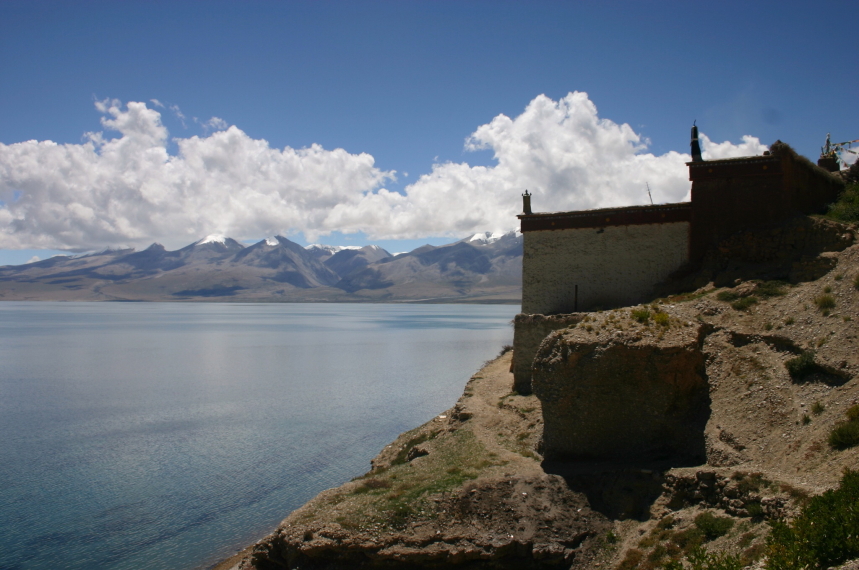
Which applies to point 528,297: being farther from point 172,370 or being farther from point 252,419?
point 172,370

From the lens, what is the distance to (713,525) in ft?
35.3

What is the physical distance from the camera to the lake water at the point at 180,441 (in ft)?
64.1

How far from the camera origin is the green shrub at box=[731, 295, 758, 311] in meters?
16.9

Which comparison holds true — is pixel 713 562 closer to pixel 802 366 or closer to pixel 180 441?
pixel 802 366

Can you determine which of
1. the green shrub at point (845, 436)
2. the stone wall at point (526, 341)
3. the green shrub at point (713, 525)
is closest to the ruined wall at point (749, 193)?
the stone wall at point (526, 341)

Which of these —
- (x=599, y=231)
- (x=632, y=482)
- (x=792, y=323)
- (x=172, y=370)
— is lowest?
(x=172, y=370)

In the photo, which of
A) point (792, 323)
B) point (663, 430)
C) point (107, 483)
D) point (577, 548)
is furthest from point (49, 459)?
point (792, 323)

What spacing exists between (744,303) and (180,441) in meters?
27.9

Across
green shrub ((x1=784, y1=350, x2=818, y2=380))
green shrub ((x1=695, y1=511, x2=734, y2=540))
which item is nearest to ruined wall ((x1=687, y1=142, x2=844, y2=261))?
green shrub ((x1=784, y1=350, x2=818, y2=380))

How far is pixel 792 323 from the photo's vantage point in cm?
1509

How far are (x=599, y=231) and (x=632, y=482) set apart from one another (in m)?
13.4

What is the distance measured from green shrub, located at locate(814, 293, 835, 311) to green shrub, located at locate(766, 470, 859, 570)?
7227mm

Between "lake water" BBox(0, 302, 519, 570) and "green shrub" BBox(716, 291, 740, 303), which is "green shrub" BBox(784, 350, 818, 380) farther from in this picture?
"lake water" BBox(0, 302, 519, 570)

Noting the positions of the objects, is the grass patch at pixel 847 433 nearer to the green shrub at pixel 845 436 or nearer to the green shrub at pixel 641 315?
the green shrub at pixel 845 436
